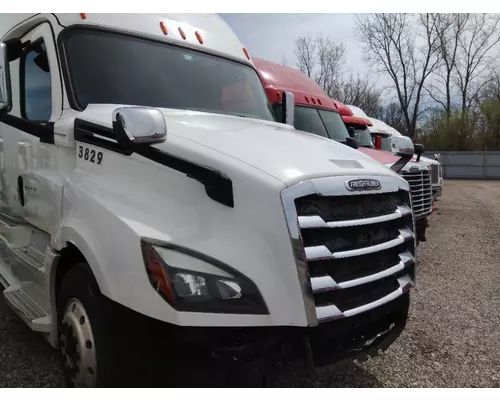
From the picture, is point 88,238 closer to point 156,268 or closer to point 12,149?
point 156,268

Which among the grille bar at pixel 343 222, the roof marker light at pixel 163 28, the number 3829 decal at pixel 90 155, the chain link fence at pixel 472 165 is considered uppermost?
the roof marker light at pixel 163 28

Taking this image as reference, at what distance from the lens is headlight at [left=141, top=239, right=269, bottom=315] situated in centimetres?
224

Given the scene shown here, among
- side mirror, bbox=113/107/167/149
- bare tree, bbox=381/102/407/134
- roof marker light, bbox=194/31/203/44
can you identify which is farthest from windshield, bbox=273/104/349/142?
bare tree, bbox=381/102/407/134

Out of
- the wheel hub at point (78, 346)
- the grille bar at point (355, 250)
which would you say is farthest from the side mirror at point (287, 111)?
the wheel hub at point (78, 346)

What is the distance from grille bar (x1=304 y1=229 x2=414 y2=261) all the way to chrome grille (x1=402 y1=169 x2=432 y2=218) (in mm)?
5042

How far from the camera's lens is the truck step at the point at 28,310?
10.4 feet

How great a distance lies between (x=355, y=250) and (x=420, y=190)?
6.15m

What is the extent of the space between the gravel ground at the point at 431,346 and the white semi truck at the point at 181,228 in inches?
18.1

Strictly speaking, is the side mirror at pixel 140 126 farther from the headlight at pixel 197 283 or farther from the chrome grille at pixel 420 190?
the chrome grille at pixel 420 190

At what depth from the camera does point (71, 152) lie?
3.17 metres

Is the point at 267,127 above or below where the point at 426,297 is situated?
above

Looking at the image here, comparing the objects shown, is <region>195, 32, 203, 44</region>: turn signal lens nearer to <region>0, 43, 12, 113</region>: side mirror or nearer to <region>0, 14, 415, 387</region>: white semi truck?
<region>0, 14, 415, 387</region>: white semi truck

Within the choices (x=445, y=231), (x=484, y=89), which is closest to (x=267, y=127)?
(x=445, y=231)

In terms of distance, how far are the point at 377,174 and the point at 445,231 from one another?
813cm
